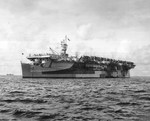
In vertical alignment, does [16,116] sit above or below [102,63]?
below

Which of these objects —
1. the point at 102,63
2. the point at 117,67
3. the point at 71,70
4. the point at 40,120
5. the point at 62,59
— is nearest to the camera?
the point at 40,120

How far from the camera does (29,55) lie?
7825 cm

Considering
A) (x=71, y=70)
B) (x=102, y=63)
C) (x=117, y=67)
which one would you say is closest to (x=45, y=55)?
(x=71, y=70)

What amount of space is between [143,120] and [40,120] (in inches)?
198

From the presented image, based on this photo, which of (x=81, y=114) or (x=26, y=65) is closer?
(x=81, y=114)

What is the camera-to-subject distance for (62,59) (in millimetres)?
74688

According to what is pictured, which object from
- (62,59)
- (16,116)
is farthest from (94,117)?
(62,59)

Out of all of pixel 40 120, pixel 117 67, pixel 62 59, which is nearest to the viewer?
pixel 40 120

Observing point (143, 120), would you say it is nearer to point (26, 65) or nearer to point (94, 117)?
point (94, 117)

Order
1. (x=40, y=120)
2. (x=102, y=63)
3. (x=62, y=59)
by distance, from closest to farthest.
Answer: (x=40, y=120) < (x=62, y=59) < (x=102, y=63)

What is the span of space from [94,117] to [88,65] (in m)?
74.5

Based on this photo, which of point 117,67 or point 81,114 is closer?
point 81,114

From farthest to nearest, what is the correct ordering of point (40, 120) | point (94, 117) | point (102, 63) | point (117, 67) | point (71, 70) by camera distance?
point (117, 67), point (102, 63), point (71, 70), point (94, 117), point (40, 120)

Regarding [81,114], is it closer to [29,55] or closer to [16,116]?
[16,116]
